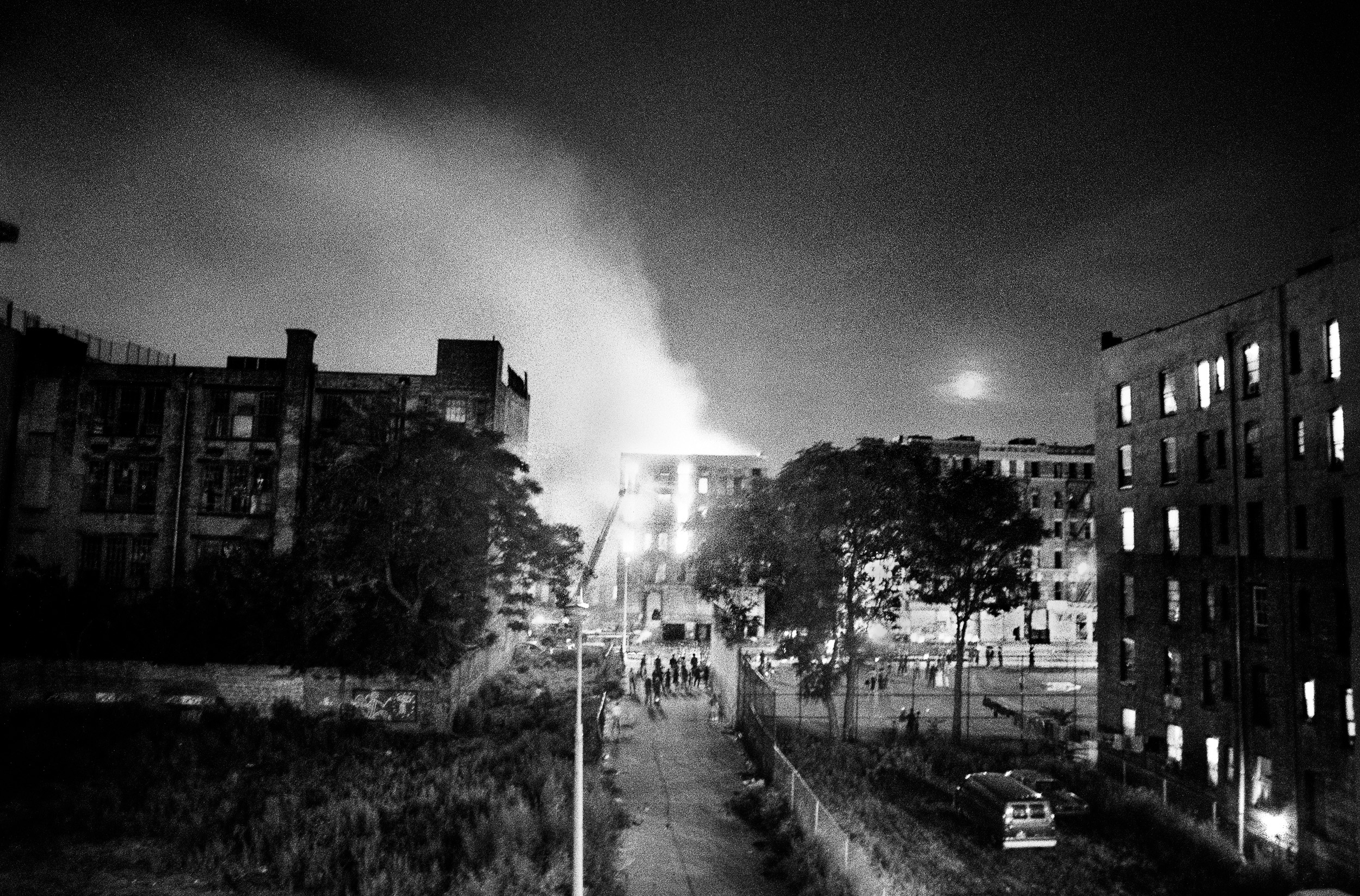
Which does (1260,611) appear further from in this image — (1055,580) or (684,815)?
(1055,580)

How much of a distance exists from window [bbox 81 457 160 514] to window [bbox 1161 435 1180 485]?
4737cm

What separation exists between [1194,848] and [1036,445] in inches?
2794

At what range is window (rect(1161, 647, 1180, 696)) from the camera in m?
35.1

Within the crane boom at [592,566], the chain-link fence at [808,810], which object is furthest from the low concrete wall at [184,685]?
the crane boom at [592,566]

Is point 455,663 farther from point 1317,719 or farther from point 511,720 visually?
point 1317,719

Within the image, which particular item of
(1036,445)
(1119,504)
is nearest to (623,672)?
(1119,504)

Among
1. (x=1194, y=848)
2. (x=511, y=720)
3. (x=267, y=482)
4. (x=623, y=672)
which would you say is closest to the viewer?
(x=1194, y=848)

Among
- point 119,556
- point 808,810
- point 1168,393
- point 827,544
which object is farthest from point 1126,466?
point 119,556

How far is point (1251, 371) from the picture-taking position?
107 ft

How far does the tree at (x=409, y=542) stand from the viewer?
107 feet

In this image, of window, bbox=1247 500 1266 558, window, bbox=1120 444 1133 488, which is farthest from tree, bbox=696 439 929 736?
window, bbox=1247 500 1266 558

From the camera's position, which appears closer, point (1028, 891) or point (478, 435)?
point (1028, 891)

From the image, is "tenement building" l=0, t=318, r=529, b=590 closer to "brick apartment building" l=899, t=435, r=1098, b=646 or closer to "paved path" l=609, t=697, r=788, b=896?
"paved path" l=609, t=697, r=788, b=896

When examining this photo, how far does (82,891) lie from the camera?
61.5 feet
